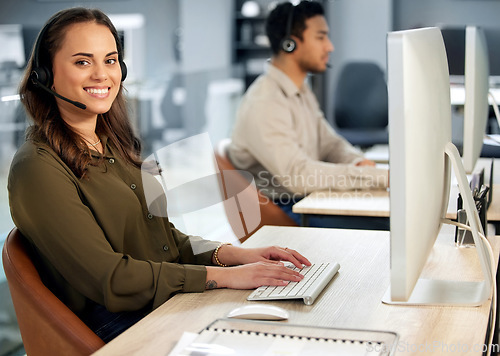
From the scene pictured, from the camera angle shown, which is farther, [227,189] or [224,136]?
[224,136]

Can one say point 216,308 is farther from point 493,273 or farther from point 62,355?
point 493,273

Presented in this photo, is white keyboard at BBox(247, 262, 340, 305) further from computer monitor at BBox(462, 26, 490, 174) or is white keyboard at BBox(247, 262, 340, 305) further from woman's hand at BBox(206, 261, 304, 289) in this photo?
computer monitor at BBox(462, 26, 490, 174)

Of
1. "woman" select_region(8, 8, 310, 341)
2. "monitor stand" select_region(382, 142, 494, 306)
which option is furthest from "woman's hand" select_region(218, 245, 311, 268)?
"monitor stand" select_region(382, 142, 494, 306)

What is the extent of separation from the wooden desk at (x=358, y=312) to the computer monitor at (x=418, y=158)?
6 centimetres

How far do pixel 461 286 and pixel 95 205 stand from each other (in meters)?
0.79

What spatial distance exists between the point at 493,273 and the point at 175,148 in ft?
7.57

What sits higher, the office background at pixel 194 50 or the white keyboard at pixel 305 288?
the office background at pixel 194 50

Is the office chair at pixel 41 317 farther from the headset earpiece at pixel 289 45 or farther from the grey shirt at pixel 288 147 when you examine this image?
the headset earpiece at pixel 289 45

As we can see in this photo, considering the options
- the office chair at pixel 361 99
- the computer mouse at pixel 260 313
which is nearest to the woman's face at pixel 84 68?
the computer mouse at pixel 260 313

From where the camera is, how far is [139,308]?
4.48 ft

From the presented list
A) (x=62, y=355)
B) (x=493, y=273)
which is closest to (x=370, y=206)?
(x=493, y=273)

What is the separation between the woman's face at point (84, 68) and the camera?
1.52 metres

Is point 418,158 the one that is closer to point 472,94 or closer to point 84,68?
point 84,68

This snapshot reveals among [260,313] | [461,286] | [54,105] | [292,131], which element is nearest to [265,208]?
[292,131]
